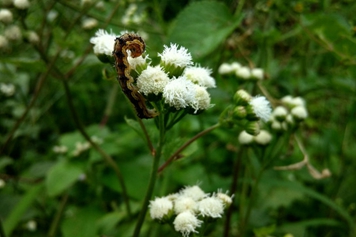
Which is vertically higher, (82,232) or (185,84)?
(82,232)

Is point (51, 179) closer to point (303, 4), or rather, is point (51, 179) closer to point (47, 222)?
point (47, 222)

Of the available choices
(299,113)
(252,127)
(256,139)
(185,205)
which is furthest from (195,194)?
(299,113)

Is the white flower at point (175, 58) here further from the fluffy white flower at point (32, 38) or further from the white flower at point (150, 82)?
the fluffy white flower at point (32, 38)

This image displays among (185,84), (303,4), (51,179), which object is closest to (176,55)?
(185,84)

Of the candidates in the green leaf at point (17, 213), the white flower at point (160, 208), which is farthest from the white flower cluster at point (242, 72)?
the green leaf at point (17, 213)

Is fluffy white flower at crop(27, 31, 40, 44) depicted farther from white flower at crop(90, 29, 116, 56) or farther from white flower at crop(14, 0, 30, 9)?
white flower at crop(90, 29, 116, 56)

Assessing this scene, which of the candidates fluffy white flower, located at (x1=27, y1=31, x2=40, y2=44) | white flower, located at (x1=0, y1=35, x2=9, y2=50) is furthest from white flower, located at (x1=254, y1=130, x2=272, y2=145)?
white flower, located at (x1=0, y1=35, x2=9, y2=50)

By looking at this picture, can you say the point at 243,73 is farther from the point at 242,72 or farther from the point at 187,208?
the point at 187,208
